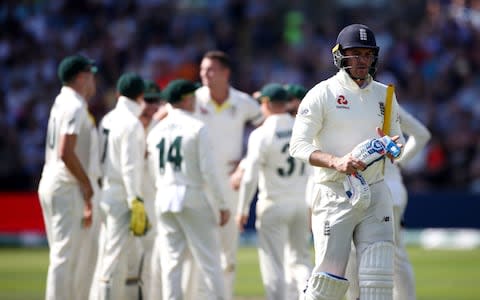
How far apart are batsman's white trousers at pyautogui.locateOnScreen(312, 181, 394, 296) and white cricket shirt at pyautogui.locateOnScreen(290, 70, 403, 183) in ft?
0.47

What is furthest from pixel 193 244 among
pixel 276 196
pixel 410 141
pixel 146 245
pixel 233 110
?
pixel 233 110

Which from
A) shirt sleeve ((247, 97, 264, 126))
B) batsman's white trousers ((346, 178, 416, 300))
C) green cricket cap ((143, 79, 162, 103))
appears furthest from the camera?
shirt sleeve ((247, 97, 264, 126))

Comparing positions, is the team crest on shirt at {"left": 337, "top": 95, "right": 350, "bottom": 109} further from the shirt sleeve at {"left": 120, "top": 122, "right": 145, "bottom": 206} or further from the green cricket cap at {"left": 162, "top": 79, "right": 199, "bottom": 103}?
the shirt sleeve at {"left": 120, "top": 122, "right": 145, "bottom": 206}

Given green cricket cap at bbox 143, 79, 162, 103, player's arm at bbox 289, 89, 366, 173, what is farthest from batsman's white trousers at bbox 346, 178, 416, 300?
green cricket cap at bbox 143, 79, 162, 103

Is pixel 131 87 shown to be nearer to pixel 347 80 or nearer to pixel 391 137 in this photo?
pixel 347 80

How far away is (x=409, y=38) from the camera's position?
22.5m

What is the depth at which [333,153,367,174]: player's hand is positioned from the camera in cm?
763

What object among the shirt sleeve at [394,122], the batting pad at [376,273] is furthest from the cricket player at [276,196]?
the batting pad at [376,273]

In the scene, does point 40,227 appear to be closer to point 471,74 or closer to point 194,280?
point 471,74

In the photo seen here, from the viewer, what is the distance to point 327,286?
795 centimetres

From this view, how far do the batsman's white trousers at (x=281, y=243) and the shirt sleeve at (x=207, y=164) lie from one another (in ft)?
4.06

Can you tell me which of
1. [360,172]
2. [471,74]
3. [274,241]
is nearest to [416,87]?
[471,74]

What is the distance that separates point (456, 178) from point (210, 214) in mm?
10933

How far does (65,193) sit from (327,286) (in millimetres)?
3277
